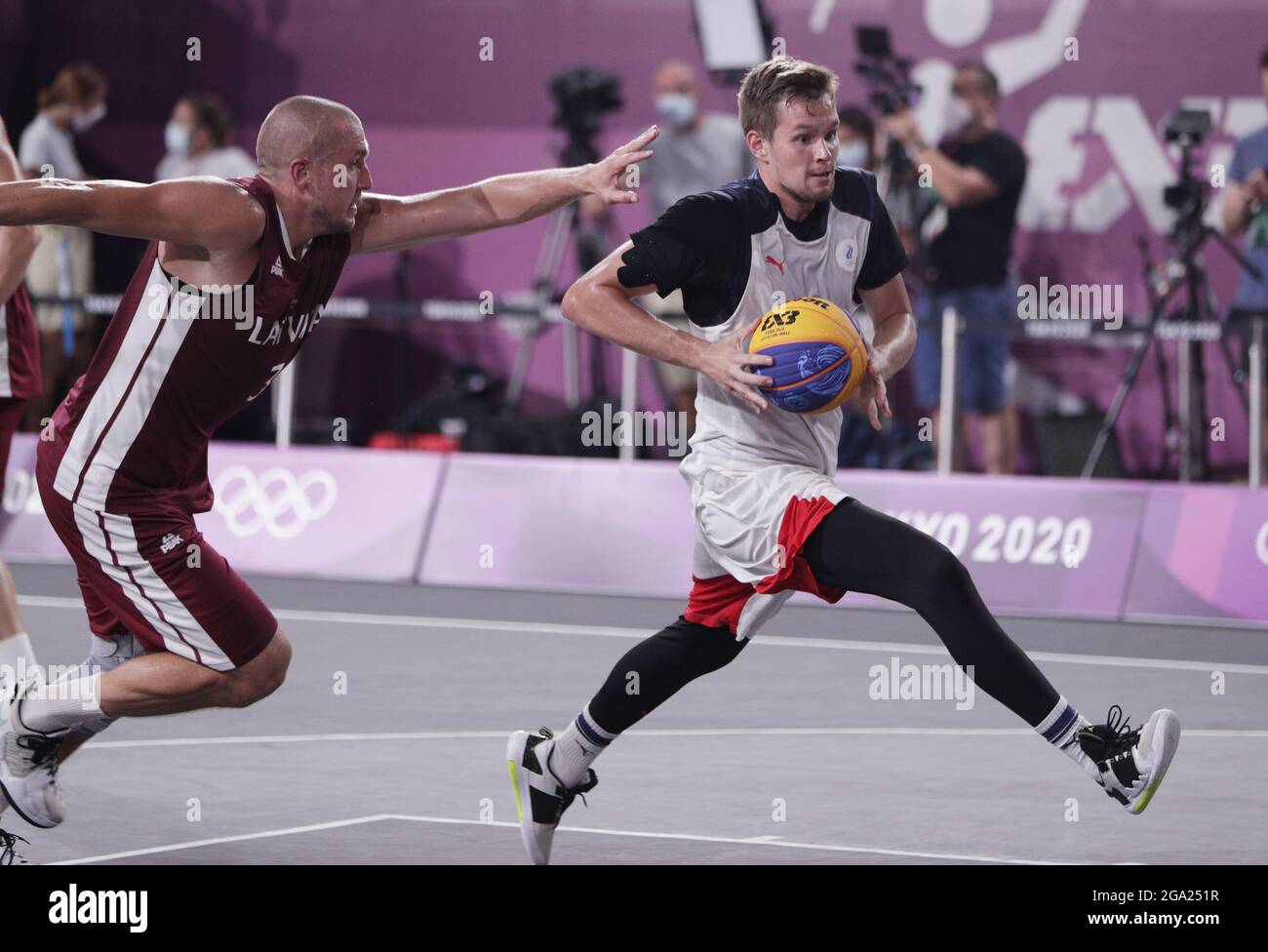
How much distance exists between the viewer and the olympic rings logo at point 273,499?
14719 mm

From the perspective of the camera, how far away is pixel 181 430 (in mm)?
6645

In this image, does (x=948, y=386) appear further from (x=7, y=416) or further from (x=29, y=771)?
(x=29, y=771)

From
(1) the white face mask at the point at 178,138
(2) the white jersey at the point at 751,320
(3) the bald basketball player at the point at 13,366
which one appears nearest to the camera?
(2) the white jersey at the point at 751,320

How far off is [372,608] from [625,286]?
6578 millimetres

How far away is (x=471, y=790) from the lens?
801 cm

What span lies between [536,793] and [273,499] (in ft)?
27.1

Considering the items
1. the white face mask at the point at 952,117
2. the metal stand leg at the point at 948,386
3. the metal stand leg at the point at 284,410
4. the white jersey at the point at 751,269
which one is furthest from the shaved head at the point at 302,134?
the white face mask at the point at 952,117

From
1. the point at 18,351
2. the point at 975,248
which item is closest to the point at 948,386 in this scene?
the point at 975,248

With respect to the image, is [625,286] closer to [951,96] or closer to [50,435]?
[50,435]

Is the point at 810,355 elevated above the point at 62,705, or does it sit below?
above

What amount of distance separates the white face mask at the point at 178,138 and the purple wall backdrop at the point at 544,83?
1432mm

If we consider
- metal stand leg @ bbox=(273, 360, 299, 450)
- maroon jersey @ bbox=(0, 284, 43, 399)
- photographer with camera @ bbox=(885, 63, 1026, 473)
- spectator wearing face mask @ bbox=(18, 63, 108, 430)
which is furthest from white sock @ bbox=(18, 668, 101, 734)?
spectator wearing face mask @ bbox=(18, 63, 108, 430)

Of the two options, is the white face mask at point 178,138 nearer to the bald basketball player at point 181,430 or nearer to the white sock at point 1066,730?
the bald basketball player at point 181,430

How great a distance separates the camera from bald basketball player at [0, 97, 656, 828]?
6.49 meters
